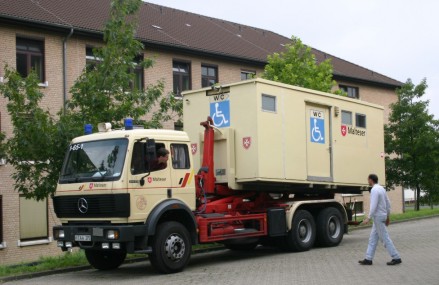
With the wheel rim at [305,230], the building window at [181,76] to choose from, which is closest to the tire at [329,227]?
the wheel rim at [305,230]

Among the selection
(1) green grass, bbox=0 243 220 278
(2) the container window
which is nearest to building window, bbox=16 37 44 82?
(1) green grass, bbox=0 243 220 278

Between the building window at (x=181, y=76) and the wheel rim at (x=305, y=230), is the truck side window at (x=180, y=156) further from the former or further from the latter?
the building window at (x=181, y=76)

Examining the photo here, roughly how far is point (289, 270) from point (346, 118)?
6.19 m

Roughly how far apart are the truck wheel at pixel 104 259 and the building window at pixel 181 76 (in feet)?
53.6

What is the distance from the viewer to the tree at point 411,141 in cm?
3038

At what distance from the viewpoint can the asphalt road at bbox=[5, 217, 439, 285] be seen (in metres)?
Result: 11.1

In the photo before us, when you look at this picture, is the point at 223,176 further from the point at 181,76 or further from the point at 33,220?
the point at 181,76

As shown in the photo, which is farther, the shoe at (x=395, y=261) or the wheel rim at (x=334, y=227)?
the wheel rim at (x=334, y=227)

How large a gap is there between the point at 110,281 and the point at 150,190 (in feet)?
5.83

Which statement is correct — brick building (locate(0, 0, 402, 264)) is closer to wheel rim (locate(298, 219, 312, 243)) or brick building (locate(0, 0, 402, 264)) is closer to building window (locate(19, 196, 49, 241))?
building window (locate(19, 196, 49, 241))

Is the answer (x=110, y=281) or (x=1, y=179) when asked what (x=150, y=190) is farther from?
(x=1, y=179)

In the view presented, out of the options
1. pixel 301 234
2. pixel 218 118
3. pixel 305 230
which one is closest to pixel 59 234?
pixel 218 118

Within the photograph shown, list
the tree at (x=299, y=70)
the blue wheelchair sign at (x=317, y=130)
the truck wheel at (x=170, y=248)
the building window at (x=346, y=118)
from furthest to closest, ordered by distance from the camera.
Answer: the tree at (x=299, y=70), the building window at (x=346, y=118), the blue wheelchair sign at (x=317, y=130), the truck wheel at (x=170, y=248)

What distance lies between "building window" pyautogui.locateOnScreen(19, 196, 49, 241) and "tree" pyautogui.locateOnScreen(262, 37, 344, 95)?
9.97 meters
